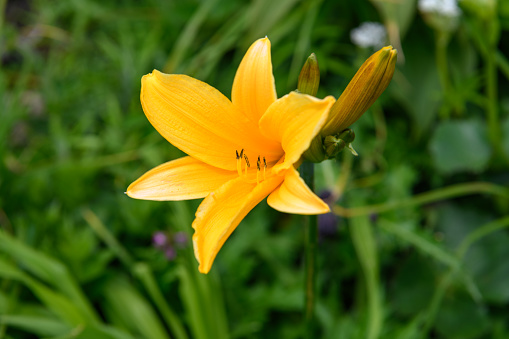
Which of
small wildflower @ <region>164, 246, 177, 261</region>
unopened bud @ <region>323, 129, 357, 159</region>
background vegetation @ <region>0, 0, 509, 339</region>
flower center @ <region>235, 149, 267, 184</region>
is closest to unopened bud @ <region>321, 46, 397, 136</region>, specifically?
unopened bud @ <region>323, 129, 357, 159</region>

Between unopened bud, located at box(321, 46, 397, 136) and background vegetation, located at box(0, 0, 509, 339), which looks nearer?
unopened bud, located at box(321, 46, 397, 136)

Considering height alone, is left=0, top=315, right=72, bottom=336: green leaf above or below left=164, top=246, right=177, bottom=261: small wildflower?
below

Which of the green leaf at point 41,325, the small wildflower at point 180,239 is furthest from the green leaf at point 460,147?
the green leaf at point 41,325

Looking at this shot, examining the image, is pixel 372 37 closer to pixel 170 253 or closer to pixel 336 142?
pixel 170 253

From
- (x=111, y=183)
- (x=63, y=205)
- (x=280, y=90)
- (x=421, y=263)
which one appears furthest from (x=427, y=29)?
(x=63, y=205)

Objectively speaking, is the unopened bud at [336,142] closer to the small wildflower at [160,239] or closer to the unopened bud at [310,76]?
the unopened bud at [310,76]

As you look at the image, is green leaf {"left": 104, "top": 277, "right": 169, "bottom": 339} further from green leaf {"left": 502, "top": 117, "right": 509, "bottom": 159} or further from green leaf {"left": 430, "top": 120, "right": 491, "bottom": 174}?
green leaf {"left": 502, "top": 117, "right": 509, "bottom": 159}

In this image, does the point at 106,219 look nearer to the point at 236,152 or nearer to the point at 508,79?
the point at 236,152
